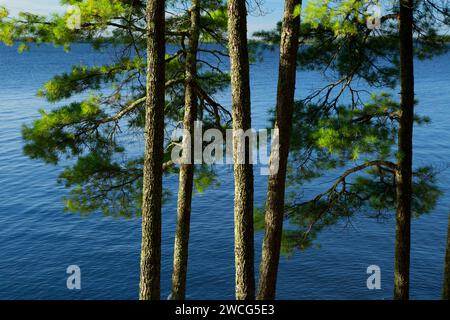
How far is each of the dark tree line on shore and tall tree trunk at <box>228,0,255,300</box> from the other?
0.01 metres

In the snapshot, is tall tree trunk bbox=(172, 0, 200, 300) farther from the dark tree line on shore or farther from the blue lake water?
the blue lake water

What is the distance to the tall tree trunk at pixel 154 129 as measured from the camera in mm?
6336

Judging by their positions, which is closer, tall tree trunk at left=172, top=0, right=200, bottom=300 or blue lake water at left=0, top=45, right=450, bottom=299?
tall tree trunk at left=172, top=0, right=200, bottom=300

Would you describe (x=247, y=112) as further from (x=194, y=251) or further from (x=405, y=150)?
(x=194, y=251)

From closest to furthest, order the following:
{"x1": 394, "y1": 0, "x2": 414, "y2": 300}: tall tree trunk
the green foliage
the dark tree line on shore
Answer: the dark tree line on shore
{"x1": 394, "y1": 0, "x2": 414, "y2": 300}: tall tree trunk
the green foliage

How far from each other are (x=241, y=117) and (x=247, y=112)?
0.32ft

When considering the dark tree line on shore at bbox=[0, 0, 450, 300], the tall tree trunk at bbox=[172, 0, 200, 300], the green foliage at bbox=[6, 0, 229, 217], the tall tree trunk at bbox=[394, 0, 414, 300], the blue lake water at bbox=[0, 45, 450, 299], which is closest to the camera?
the dark tree line on shore at bbox=[0, 0, 450, 300]

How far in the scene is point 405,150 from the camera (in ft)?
24.7

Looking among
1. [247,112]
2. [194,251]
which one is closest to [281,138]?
[247,112]

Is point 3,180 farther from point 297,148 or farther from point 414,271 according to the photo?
point 297,148

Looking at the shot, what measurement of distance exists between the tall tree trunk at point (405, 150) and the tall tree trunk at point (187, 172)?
11.1ft

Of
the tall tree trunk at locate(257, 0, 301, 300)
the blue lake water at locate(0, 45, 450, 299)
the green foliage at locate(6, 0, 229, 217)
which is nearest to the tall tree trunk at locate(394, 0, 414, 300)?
the tall tree trunk at locate(257, 0, 301, 300)

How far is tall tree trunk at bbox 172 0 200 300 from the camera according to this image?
8.74 meters

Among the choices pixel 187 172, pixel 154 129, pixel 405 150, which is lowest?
pixel 187 172
